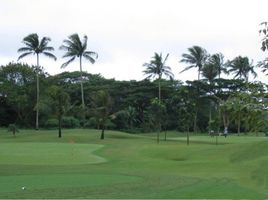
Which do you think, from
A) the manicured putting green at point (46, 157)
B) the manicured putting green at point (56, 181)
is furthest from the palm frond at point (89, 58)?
the manicured putting green at point (56, 181)

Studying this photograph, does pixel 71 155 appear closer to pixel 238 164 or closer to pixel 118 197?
pixel 238 164

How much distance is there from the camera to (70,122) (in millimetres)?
81250

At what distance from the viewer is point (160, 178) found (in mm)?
21609

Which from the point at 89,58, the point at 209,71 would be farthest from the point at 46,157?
the point at 209,71

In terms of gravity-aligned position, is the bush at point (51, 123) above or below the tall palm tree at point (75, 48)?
below

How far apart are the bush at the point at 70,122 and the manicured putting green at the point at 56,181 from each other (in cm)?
5895

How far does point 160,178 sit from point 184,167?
6564 mm

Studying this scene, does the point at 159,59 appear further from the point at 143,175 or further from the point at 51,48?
the point at 143,175

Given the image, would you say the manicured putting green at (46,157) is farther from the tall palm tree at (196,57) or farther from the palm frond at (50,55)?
the tall palm tree at (196,57)

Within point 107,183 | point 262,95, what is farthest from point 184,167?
point 262,95

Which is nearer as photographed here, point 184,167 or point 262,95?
point 262,95

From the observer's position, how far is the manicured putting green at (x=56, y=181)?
18500mm

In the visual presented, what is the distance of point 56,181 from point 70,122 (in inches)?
2418

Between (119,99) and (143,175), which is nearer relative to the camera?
(143,175)
